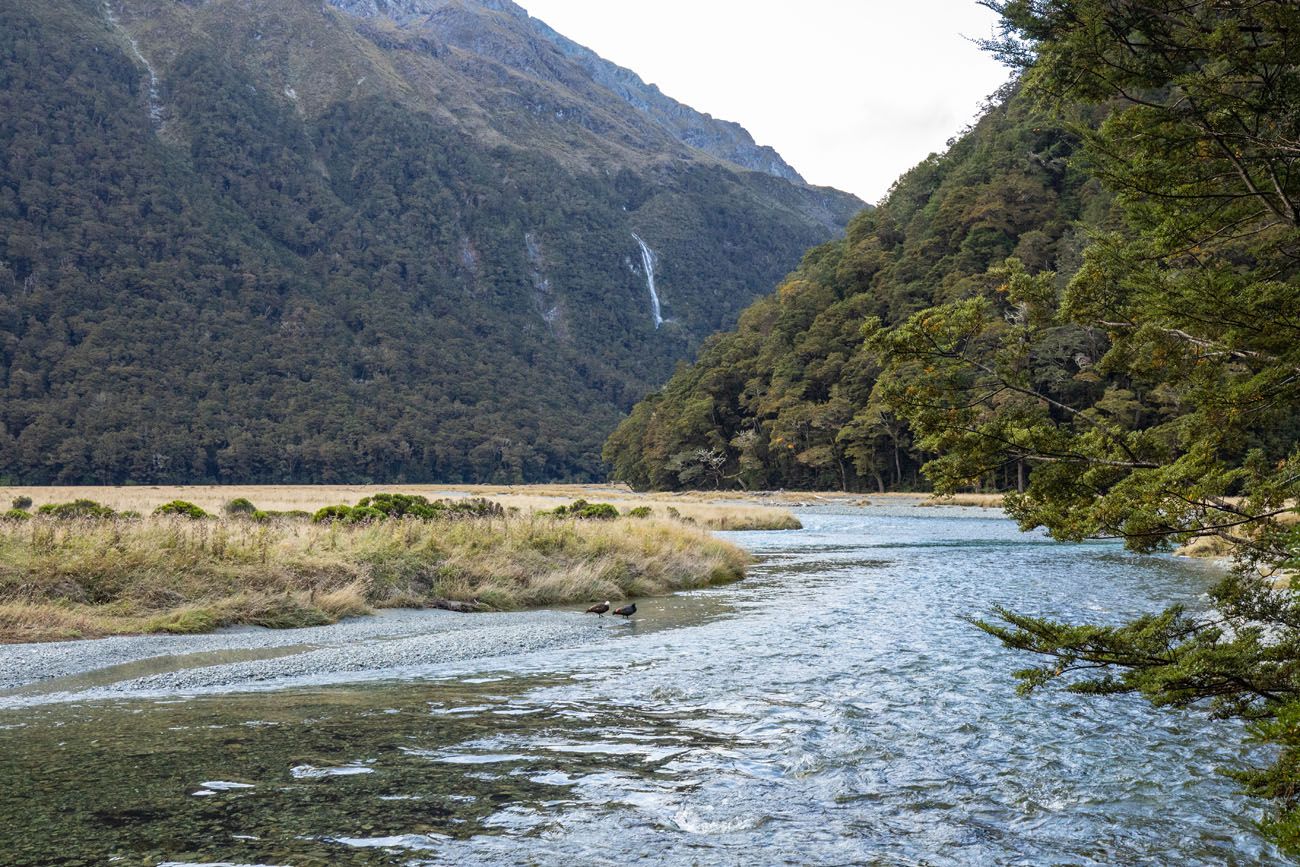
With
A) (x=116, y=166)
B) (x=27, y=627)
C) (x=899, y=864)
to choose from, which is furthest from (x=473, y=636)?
(x=116, y=166)

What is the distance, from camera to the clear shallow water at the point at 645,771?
6.16 meters

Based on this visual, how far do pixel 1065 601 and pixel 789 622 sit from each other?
256 inches

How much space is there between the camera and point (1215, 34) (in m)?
6.79

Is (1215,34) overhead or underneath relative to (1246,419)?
overhead

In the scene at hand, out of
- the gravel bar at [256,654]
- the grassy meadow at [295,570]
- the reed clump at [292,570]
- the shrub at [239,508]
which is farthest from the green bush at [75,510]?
the gravel bar at [256,654]

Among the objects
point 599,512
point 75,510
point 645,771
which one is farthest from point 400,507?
point 645,771

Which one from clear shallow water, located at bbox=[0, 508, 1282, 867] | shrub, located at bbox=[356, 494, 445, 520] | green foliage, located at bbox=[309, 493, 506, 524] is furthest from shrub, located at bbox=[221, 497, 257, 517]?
clear shallow water, located at bbox=[0, 508, 1282, 867]

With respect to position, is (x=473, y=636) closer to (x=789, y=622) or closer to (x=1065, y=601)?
(x=789, y=622)

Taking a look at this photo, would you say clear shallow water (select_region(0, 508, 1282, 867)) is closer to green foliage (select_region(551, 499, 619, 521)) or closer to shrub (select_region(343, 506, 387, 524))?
shrub (select_region(343, 506, 387, 524))

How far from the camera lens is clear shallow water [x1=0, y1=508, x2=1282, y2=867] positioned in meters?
6.16

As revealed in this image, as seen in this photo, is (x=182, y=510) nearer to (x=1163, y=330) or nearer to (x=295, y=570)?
(x=295, y=570)

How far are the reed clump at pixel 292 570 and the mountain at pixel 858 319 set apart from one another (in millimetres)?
48527

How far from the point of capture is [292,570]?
17.6 metres

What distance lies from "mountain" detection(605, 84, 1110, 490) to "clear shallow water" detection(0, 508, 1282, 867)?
56.8 metres
